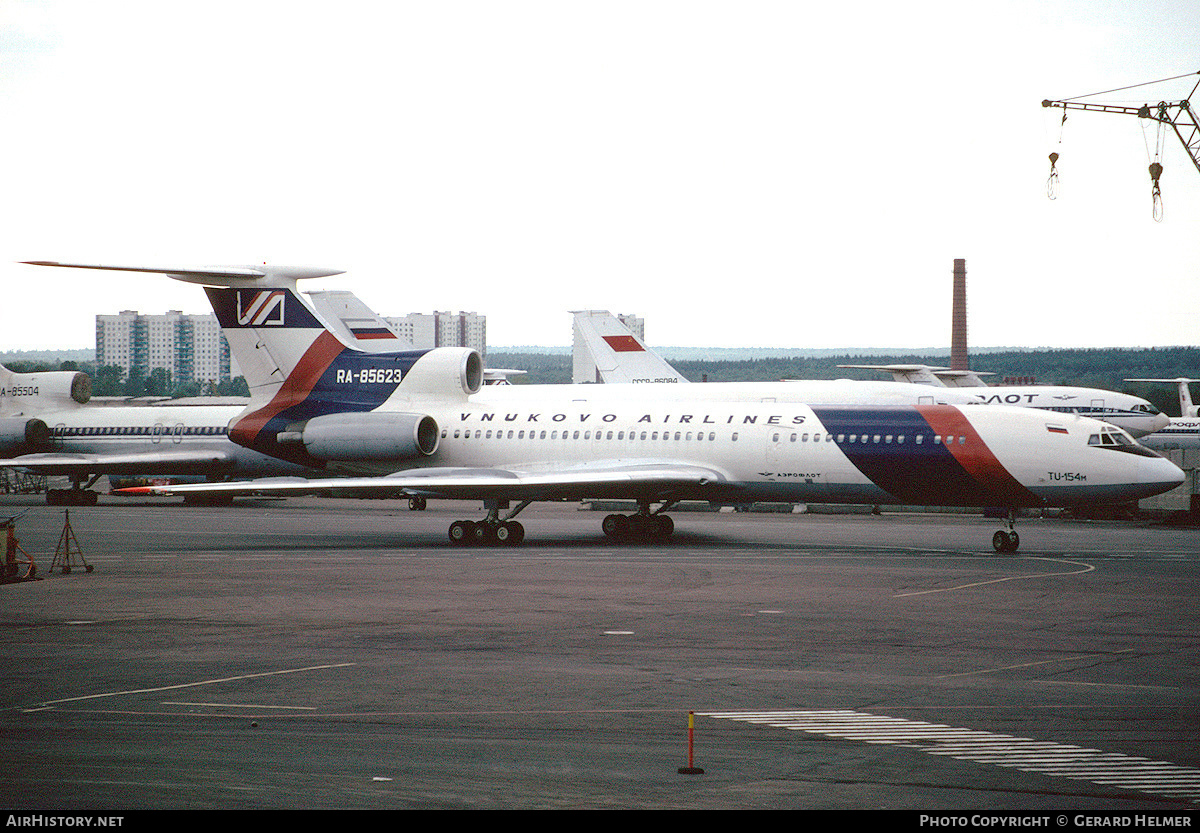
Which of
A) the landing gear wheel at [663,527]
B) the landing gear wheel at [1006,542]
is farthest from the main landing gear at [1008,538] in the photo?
the landing gear wheel at [663,527]

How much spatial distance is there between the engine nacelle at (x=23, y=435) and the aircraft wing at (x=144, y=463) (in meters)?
2.40

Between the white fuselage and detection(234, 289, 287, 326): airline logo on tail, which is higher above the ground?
detection(234, 289, 287, 326): airline logo on tail

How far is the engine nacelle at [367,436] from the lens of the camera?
112 ft

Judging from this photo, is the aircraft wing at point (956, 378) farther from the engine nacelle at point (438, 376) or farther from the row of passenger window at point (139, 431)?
the engine nacelle at point (438, 376)

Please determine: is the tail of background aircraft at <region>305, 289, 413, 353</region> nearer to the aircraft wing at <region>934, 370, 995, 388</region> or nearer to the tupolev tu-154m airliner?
the tupolev tu-154m airliner

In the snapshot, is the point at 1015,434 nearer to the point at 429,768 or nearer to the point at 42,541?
the point at 429,768

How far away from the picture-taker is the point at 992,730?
11.4 meters

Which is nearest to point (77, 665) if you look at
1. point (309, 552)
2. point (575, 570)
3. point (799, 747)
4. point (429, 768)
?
point (429, 768)

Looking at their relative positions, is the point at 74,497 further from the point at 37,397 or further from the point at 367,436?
the point at 367,436

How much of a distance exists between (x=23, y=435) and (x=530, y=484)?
34316 mm

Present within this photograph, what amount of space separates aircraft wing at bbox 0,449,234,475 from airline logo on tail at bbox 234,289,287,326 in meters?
18.1

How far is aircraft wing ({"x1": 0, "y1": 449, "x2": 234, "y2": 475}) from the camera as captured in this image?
51438 millimetres

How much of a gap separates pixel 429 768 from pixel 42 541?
27159 millimetres

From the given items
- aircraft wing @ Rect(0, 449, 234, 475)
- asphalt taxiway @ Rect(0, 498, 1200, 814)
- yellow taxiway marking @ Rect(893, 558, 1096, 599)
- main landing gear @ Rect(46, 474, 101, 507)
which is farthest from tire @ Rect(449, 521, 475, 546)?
main landing gear @ Rect(46, 474, 101, 507)
